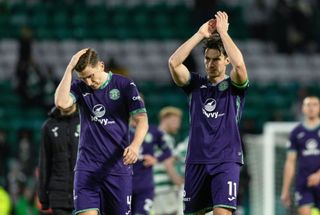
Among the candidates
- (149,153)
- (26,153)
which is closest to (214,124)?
(149,153)

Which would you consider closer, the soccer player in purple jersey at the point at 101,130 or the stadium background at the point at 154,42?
the soccer player in purple jersey at the point at 101,130

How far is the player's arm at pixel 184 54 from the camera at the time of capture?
8875 millimetres

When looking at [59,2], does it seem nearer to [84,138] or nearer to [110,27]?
[110,27]

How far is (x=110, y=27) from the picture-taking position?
23.5 metres

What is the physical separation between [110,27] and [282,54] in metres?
4.08

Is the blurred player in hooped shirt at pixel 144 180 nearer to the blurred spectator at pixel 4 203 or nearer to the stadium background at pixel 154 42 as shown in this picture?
the blurred spectator at pixel 4 203

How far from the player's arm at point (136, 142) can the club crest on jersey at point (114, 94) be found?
235 millimetres

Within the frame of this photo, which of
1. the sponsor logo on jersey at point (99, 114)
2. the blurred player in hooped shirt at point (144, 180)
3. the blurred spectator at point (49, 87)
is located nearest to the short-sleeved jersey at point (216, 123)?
the sponsor logo on jersey at point (99, 114)

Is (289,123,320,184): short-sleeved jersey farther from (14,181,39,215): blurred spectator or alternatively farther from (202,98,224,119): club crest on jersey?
(14,181,39,215): blurred spectator

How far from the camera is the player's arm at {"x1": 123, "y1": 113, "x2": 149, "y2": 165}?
8.63m

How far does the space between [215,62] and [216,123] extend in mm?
549

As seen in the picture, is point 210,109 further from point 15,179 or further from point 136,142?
point 15,179

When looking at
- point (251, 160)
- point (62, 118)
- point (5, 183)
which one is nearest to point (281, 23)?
point (251, 160)

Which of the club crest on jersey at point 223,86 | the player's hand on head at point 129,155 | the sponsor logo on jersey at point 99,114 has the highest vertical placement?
the club crest on jersey at point 223,86
